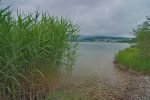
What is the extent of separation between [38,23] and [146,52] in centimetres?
1469

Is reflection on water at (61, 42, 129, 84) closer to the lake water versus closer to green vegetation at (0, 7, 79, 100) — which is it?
the lake water

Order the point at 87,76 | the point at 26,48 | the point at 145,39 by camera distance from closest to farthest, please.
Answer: the point at 26,48 < the point at 87,76 < the point at 145,39

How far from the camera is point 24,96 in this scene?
6465mm

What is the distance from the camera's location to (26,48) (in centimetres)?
599

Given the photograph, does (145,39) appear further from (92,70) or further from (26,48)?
(26,48)

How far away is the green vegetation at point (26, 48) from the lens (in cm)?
545

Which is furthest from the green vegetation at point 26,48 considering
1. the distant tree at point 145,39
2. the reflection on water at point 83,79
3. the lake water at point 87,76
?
the distant tree at point 145,39

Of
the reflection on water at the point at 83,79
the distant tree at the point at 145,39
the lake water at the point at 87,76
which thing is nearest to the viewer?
the reflection on water at the point at 83,79

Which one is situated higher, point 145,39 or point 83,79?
point 145,39

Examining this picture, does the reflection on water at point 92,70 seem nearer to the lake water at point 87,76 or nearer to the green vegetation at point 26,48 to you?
the lake water at point 87,76

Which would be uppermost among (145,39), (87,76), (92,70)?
(145,39)

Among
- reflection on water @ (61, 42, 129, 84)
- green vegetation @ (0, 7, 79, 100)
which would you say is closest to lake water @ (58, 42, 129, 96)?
reflection on water @ (61, 42, 129, 84)

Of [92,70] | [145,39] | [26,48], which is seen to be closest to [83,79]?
[92,70]

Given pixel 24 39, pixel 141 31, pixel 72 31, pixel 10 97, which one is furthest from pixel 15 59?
pixel 141 31
